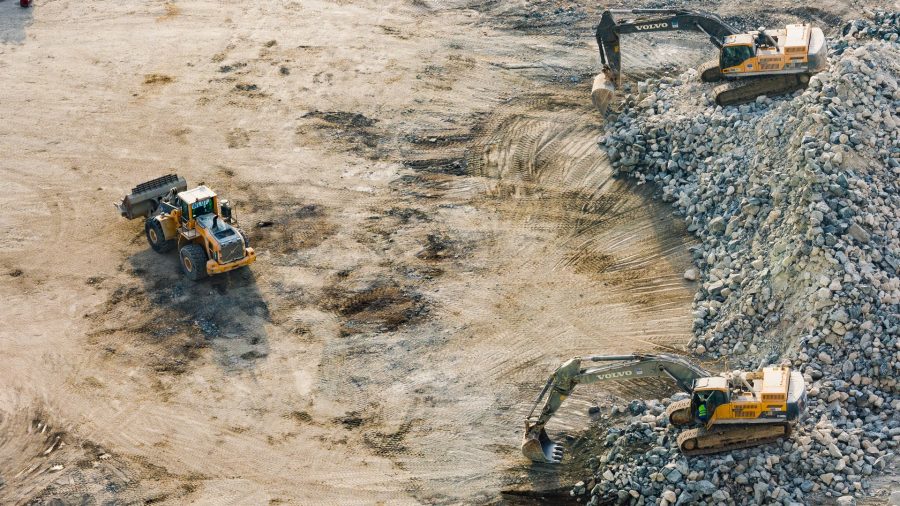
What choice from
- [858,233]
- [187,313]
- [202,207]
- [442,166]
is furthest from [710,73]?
[187,313]

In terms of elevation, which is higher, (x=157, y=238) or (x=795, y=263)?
(x=795, y=263)

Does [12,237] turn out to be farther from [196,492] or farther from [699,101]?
[699,101]

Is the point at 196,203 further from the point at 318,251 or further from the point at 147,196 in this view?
the point at 318,251

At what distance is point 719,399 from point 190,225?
12.2 metres

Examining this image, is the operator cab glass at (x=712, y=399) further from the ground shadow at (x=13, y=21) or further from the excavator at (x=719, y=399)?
the ground shadow at (x=13, y=21)

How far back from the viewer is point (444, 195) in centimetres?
2636

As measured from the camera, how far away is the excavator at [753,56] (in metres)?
24.1

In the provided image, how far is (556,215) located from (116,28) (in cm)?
1592

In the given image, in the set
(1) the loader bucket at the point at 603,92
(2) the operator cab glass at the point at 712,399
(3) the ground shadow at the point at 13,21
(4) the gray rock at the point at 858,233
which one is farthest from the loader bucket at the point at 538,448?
(3) the ground shadow at the point at 13,21

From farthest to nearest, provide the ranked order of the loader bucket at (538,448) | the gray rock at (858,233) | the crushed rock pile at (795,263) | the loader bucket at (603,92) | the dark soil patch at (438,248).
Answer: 1. the loader bucket at (603,92)
2. the dark soil patch at (438,248)
3. the gray rock at (858,233)
4. the loader bucket at (538,448)
5. the crushed rock pile at (795,263)

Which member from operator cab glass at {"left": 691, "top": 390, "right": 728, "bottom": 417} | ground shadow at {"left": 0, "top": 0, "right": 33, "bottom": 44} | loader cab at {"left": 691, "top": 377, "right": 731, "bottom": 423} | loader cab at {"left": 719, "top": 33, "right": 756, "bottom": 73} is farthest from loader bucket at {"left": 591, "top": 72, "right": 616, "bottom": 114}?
ground shadow at {"left": 0, "top": 0, "right": 33, "bottom": 44}

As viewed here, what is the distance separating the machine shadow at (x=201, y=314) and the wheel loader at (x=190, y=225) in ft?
1.03

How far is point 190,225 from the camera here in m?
24.4

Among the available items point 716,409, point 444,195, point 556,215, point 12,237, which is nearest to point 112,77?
point 12,237
